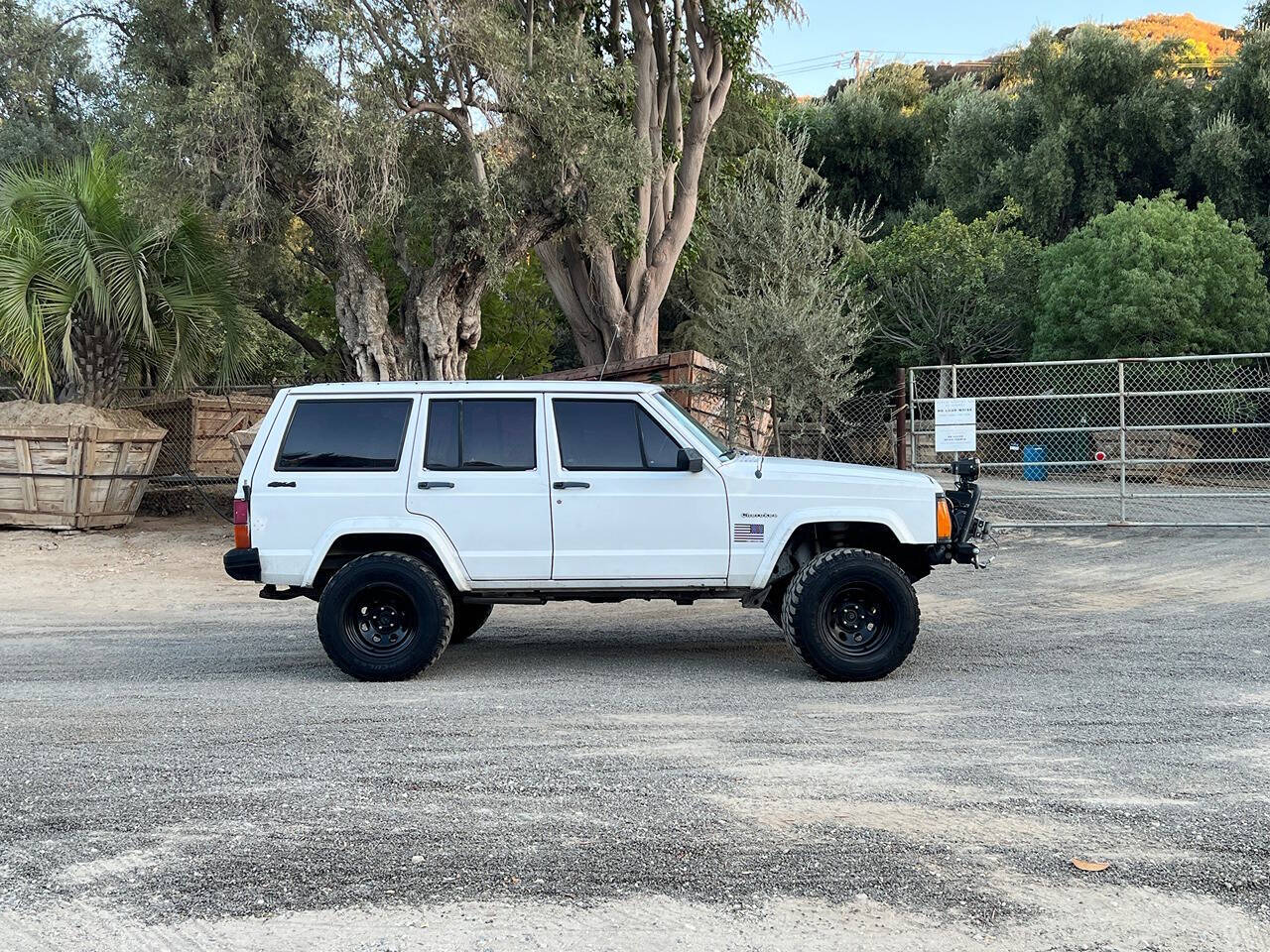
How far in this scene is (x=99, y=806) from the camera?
5086mm

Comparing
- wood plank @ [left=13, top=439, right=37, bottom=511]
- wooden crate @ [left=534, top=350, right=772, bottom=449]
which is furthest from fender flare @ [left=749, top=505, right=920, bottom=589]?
wood plank @ [left=13, top=439, right=37, bottom=511]

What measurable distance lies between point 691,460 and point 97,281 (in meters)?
11.6

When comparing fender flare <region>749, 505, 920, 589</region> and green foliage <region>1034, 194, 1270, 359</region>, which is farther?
green foliage <region>1034, 194, 1270, 359</region>

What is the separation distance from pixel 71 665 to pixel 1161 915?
7557mm

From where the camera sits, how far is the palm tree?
51.1 feet

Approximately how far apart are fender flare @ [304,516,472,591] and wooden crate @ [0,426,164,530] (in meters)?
9.89

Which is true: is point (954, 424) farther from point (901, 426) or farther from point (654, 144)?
point (654, 144)

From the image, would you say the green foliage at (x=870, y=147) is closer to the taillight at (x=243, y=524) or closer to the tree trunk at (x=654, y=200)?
the tree trunk at (x=654, y=200)

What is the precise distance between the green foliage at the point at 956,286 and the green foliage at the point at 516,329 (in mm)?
→ 10868

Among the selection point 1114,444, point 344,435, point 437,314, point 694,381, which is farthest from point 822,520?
point 1114,444

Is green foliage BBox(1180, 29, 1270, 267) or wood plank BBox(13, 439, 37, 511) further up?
green foliage BBox(1180, 29, 1270, 267)

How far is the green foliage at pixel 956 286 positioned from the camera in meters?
32.1

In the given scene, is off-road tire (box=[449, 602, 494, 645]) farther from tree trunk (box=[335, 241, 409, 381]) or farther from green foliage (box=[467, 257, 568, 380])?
green foliage (box=[467, 257, 568, 380])

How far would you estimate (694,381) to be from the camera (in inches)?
632
